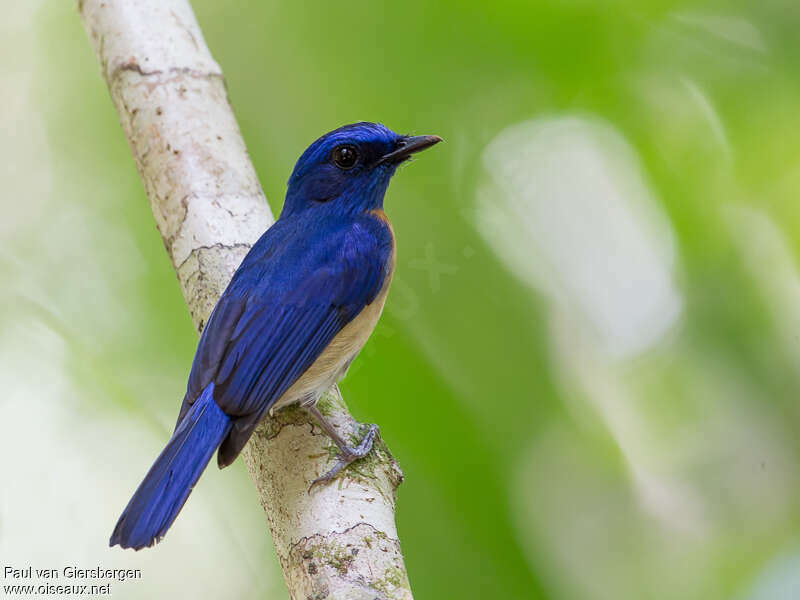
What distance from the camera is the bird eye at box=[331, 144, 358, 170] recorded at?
2.95 m

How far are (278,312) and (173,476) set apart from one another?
616mm

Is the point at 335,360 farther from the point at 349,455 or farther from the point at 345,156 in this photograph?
the point at 345,156

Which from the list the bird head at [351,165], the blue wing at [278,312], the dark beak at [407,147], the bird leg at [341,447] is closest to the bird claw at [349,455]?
the bird leg at [341,447]

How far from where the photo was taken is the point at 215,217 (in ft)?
8.87

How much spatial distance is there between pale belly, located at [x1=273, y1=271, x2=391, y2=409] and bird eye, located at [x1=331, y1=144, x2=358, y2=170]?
438mm

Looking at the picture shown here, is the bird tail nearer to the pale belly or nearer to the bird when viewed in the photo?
the bird

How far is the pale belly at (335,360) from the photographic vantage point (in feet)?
8.27

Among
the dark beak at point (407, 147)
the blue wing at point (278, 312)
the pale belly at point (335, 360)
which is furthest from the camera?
the dark beak at point (407, 147)

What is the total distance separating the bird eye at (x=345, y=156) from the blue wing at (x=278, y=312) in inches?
9.7

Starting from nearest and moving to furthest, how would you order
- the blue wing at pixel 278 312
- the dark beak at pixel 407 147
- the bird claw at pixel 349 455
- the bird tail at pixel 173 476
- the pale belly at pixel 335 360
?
the bird tail at pixel 173 476
the bird claw at pixel 349 455
the blue wing at pixel 278 312
the pale belly at pixel 335 360
the dark beak at pixel 407 147

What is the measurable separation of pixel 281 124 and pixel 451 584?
6.93 ft

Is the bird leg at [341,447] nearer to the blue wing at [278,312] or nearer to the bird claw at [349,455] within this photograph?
the bird claw at [349,455]

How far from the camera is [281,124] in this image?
3.85 metres

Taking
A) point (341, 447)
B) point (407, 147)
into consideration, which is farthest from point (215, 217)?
point (341, 447)
